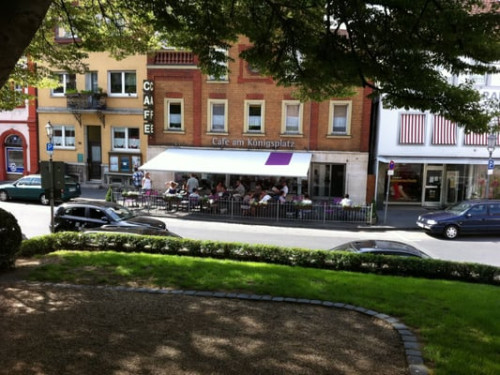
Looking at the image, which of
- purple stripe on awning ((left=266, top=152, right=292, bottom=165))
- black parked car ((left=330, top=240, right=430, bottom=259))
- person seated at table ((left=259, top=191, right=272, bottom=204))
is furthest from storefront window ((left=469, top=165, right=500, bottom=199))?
black parked car ((left=330, top=240, right=430, bottom=259))

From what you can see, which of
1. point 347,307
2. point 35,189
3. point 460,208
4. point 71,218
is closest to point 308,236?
point 460,208

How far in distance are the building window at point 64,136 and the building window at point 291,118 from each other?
47.1 feet

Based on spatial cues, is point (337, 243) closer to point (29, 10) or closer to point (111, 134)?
point (29, 10)

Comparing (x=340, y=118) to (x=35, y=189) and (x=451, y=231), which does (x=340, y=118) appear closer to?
(x=451, y=231)

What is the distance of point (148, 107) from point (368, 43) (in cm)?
2004

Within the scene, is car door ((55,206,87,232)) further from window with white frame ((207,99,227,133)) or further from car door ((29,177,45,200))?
window with white frame ((207,99,227,133))

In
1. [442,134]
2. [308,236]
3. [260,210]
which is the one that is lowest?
[308,236]

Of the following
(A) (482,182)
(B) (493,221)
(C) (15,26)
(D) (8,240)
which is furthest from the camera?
(A) (482,182)

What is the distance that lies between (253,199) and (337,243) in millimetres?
5638

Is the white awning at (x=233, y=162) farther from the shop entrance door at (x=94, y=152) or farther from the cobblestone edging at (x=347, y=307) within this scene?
the cobblestone edging at (x=347, y=307)

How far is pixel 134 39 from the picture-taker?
11.7m

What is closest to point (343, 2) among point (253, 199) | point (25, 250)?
point (25, 250)

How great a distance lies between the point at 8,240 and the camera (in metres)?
8.41

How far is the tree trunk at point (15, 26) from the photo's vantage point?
362cm
